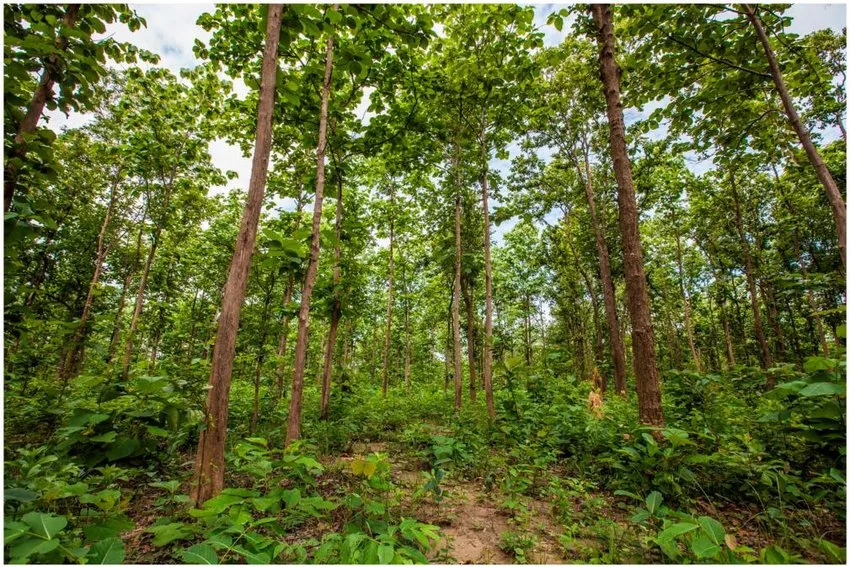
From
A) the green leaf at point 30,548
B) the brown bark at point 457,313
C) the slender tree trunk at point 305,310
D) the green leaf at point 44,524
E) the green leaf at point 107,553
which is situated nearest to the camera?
the green leaf at point 30,548

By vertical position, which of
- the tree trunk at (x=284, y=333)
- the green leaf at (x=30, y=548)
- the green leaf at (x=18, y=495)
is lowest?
the green leaf at (x=30, y=548)

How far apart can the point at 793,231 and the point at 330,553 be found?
75.9 ft

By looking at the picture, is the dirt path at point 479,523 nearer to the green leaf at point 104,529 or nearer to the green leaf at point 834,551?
the green leaf at point 834,551

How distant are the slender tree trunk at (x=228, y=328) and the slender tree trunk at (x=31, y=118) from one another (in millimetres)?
1402

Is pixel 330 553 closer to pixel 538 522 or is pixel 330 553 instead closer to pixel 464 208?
pixel 538 522

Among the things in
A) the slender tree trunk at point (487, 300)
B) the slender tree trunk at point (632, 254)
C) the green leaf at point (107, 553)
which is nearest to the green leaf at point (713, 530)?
the slender tree trunk at point (632, 254)

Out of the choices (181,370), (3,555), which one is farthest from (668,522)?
(181,370)

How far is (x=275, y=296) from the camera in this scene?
854 cm

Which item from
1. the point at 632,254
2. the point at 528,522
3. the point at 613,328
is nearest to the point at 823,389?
the point at 632,254

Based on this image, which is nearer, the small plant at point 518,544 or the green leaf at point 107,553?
the green leaf at point 107,553

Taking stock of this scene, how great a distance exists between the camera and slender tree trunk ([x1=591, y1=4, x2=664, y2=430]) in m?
4.64

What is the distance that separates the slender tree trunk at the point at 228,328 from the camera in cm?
306

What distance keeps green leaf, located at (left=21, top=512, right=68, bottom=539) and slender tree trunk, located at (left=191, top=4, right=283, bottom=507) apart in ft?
3.62

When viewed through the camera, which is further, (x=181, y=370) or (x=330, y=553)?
(x=181, y=370)
